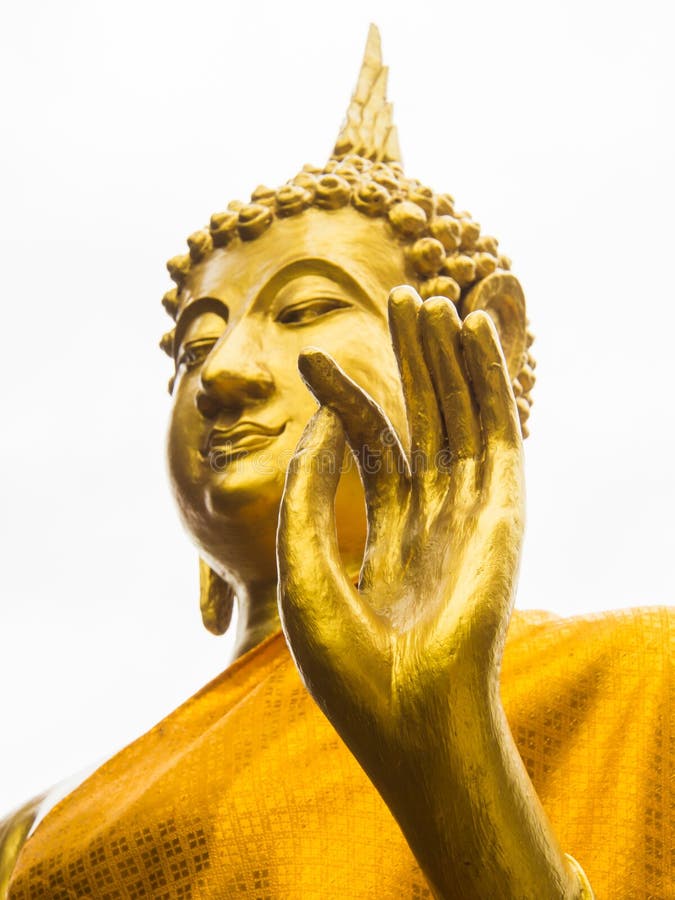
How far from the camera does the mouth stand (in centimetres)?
319

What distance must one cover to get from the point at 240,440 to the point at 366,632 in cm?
127

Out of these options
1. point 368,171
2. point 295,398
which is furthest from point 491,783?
point 368,171

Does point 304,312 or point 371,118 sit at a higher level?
point 371,118

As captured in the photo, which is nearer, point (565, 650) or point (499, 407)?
point (499, 407)

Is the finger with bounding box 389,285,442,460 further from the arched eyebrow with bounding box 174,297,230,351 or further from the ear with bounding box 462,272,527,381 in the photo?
the ear with bounding box 462,272,527,381

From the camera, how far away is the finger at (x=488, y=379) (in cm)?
220

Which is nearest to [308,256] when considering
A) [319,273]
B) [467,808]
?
[319,273]

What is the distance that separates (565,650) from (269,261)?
1253mm

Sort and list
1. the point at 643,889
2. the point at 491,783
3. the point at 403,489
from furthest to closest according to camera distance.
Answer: the point at 643,889 < the point at 403,489 < the point at 491,783

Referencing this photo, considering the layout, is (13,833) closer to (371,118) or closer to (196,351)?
(196,351)

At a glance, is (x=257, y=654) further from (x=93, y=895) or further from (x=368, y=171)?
(x=368, y=171)

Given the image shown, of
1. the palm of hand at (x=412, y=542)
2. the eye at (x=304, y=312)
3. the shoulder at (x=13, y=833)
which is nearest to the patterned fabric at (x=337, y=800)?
the shoulder at (x=13, y=833)

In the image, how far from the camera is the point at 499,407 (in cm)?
221

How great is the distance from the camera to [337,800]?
2564 mm
